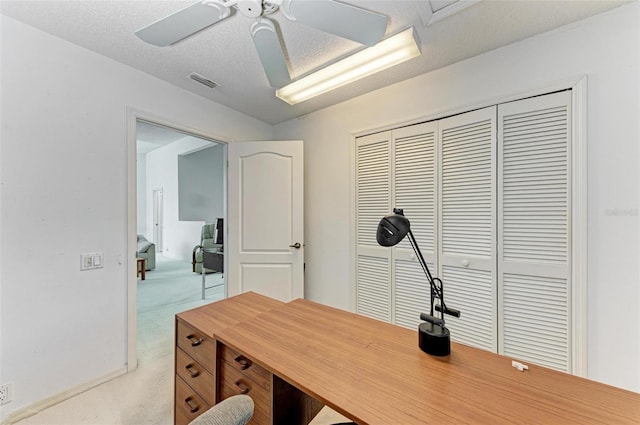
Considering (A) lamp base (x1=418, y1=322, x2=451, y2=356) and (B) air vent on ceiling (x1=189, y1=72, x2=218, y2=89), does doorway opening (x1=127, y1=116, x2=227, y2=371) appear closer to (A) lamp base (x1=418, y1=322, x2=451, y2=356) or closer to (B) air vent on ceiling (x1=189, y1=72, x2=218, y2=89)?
(B) air vent on ceiling (x1=189, y1=72, x2=218, y2=89)

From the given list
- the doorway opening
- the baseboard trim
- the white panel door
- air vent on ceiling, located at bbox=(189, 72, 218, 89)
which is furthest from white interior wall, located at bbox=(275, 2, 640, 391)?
the baseboard trim

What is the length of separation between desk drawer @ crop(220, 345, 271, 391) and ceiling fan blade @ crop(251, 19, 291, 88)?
1.55 m

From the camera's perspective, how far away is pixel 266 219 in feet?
9.28

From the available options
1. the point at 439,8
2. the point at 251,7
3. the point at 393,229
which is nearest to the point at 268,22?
the point at 251,7

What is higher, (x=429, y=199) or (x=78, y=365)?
(x=429, y=199)

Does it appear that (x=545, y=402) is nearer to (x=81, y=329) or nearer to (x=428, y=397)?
(x=428, y=397)

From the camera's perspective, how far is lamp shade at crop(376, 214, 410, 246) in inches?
37.9

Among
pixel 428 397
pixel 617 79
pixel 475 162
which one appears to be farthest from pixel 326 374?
pixel 617 79

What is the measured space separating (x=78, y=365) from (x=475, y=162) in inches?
127

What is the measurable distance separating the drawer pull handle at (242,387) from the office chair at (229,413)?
17.3 inches

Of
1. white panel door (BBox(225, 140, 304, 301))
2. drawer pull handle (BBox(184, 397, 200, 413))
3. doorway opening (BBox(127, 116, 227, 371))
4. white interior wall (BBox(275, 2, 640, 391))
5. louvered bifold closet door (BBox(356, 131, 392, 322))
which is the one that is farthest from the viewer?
doorway opening (BBox(127, 116, 227, 371))

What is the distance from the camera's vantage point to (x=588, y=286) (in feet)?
4.96

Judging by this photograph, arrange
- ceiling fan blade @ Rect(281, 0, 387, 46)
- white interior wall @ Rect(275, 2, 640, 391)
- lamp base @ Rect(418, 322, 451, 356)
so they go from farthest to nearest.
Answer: white interior wall @ Rect(275, 2, 640, 391) < ceiling fan blade @ Rect(281, 0, 387, 46) < lamp base @ Rect(418, 322, 451, 356)

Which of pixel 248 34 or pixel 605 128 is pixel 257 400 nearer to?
pixel 248 34
